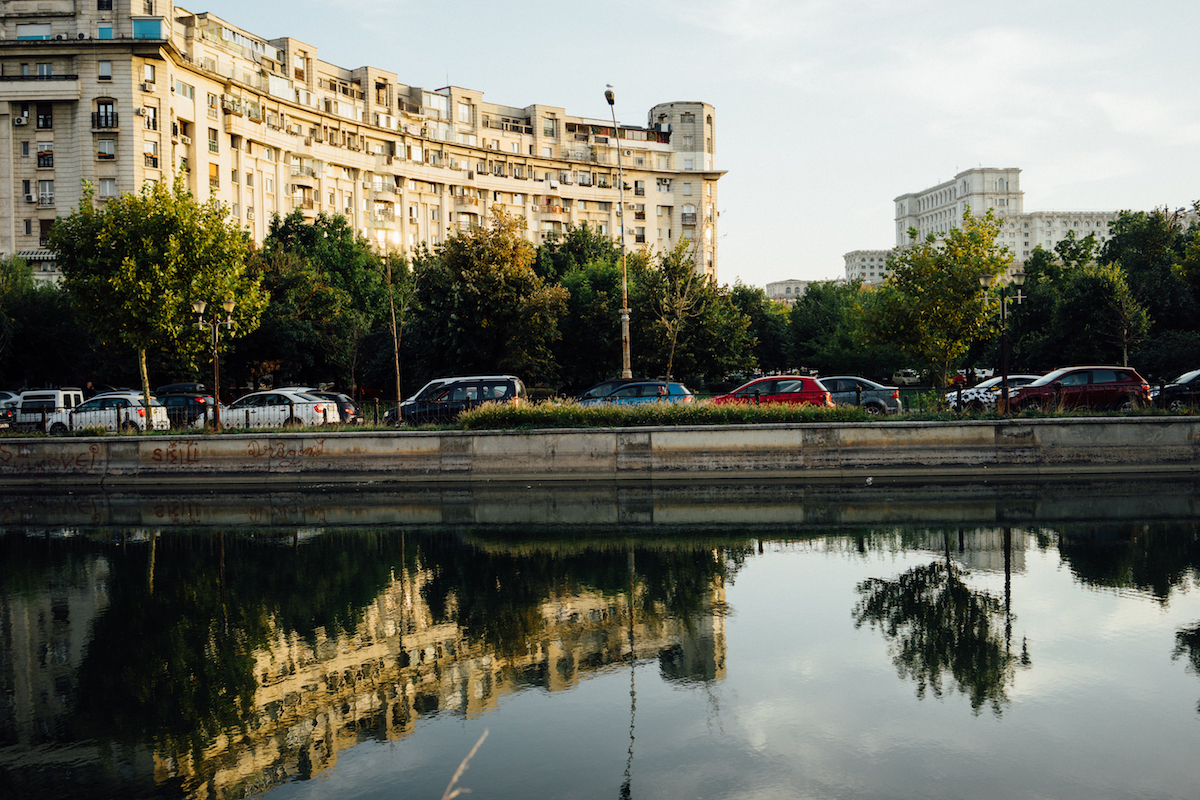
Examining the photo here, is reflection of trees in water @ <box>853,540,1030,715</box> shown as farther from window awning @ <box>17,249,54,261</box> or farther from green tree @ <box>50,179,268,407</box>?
window awning @ <box>17,249,54,261</box>

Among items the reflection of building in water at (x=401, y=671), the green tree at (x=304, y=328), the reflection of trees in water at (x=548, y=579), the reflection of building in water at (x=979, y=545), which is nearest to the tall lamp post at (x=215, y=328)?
the green tree at (x=304, y=328)

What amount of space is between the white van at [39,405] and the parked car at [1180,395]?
107ft

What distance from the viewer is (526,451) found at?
2228 centimetres

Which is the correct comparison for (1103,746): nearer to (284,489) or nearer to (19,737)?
(19,737)

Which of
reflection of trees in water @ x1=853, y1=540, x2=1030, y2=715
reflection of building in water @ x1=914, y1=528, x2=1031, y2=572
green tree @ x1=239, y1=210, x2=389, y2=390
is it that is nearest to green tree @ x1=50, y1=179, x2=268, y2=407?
green tree @ x1=239, y1=210, x2=389, y2=390

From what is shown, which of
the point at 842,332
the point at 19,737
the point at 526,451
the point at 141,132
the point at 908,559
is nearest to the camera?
the point at 19,737

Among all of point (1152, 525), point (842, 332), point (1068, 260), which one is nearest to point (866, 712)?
point (1152, 525)

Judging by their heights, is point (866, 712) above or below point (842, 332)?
below

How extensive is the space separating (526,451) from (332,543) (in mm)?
7516

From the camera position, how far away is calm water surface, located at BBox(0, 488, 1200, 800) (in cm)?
621

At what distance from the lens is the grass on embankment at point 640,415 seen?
2214 centimetres

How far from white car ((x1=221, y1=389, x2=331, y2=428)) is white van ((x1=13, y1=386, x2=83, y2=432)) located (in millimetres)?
5912

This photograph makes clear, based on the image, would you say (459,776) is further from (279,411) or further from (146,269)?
(146,269)

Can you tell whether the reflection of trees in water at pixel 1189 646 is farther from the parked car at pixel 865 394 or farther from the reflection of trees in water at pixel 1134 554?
the parked car at pixel 865 394
